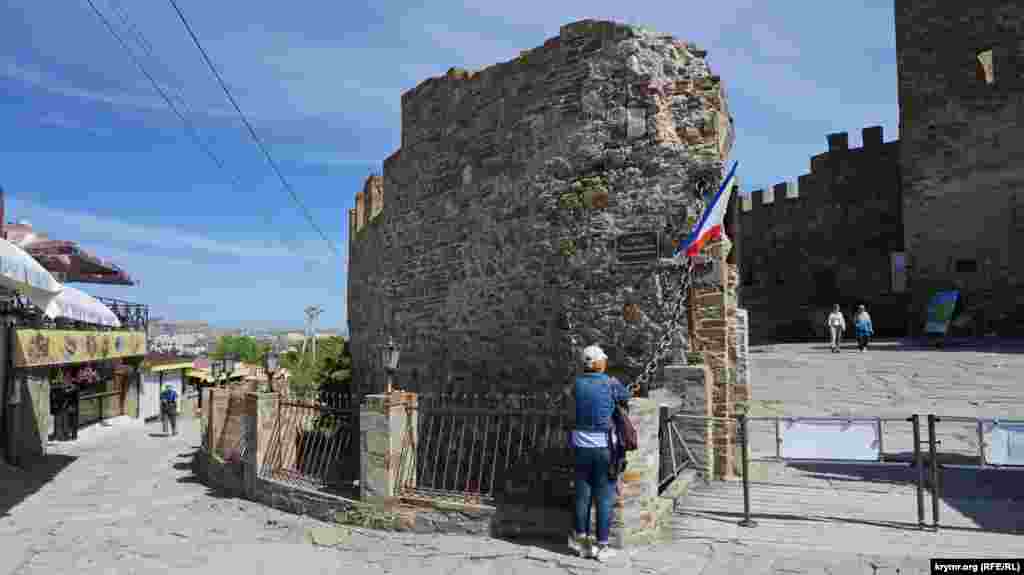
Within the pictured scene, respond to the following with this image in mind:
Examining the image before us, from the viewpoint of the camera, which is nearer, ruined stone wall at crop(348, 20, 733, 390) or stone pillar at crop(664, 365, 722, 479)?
stone pillar at crop(664, 365, 722, 479)

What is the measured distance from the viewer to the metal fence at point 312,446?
7.77 metres

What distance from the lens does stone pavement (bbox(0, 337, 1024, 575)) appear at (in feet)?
16.7

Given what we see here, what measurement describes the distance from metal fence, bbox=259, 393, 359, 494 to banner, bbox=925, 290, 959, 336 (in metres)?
16.8

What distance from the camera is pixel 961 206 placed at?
63.9 ft

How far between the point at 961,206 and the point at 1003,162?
4.81 ft

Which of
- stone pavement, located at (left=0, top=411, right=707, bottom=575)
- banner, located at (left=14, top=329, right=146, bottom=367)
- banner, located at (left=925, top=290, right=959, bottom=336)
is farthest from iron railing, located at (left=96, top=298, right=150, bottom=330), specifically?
banner, located at (left=925, top=290, right=959, bottom=336)

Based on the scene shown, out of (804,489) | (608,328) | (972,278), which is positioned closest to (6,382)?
(608,328)

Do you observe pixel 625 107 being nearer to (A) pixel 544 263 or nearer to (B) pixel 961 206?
(A) pixel 544 263

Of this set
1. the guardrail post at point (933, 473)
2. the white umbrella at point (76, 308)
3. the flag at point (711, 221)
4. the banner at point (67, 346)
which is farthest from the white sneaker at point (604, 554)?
the banner at point (67, 346)

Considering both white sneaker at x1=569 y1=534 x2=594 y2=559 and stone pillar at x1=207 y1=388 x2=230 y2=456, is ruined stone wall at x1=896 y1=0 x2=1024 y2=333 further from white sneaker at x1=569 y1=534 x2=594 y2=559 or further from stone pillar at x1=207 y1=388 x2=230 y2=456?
stone pillar at x1=207 y1=388 x2=230 y2=456

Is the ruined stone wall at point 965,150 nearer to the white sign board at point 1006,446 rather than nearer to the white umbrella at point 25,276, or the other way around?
the white sign board at point 1006,446

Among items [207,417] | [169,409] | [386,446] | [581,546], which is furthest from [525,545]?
[169,409]

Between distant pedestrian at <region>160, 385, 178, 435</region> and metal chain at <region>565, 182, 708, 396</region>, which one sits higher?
metal chain at <region>565, 182, 708, 396</region>

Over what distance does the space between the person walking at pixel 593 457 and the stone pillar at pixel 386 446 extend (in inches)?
83.1
